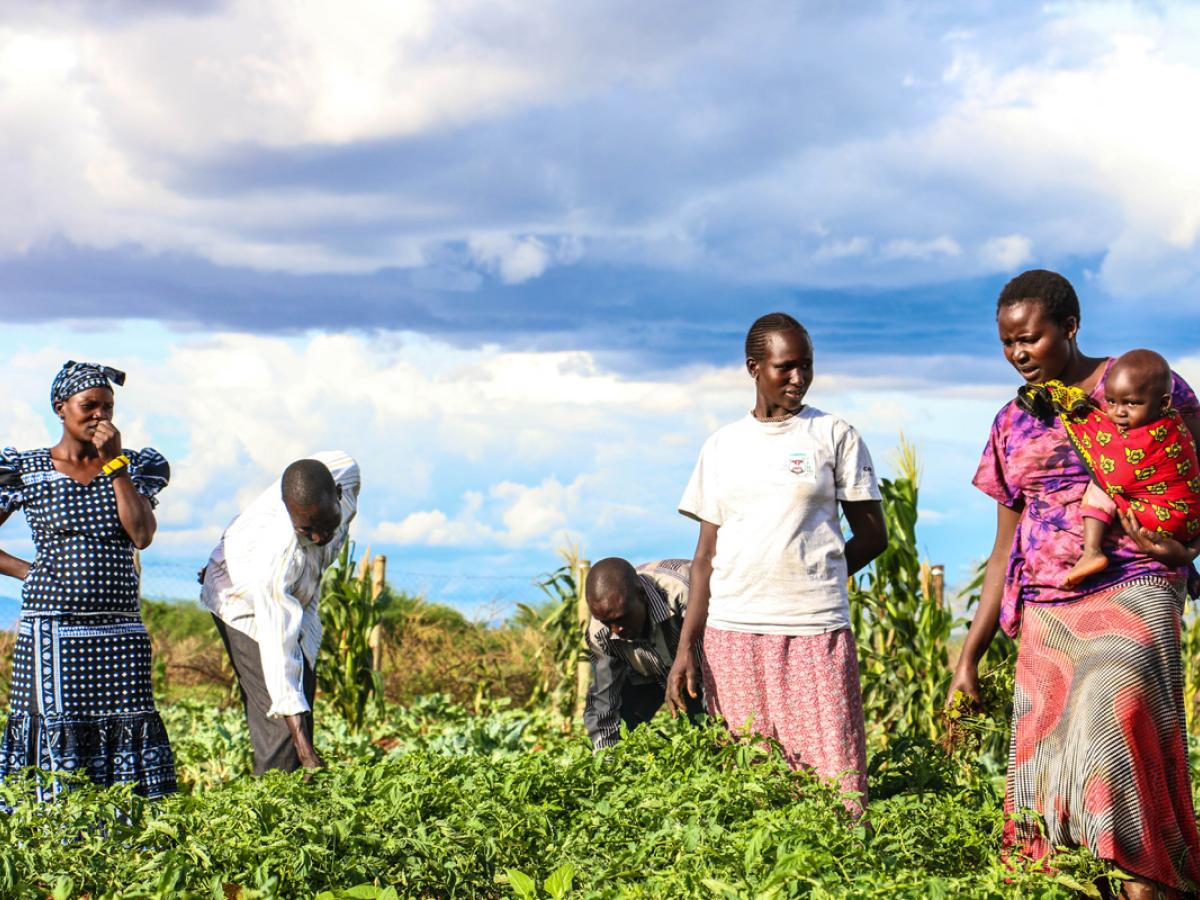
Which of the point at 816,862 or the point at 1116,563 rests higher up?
the point at 1116,563

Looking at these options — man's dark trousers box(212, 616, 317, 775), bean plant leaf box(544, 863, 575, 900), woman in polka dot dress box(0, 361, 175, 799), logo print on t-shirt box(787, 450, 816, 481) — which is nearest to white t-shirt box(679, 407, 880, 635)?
logo print on t-shirt box(787, 450, 816, 481)

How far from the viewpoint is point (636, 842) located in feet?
11.8

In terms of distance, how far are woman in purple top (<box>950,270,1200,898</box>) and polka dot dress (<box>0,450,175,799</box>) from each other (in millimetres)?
3262

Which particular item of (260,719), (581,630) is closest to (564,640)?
(581,630)

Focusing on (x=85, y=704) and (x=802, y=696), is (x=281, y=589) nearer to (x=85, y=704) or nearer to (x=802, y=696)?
(x=85, y=704)

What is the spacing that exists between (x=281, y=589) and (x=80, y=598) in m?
0.78

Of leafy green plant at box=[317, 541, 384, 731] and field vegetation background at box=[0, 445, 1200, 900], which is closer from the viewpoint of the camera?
field vegetation background at box=[0, 445, 1200, 900]

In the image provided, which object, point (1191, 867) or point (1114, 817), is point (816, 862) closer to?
point (1114, 817)

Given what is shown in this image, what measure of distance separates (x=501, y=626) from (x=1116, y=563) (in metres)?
10.1

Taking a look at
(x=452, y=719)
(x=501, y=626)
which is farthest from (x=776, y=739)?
(x=501, y=626)

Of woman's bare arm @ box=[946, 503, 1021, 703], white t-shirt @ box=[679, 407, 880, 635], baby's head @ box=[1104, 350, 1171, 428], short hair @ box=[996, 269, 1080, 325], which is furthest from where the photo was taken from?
white t-shirt @ box=[679, 407, 880, 635]

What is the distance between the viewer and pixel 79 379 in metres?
5.00

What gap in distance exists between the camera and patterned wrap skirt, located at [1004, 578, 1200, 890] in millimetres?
3566

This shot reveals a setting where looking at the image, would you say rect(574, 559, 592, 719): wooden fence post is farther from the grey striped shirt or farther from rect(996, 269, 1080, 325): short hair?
rect(996, 269, 1080, 325): short hair
